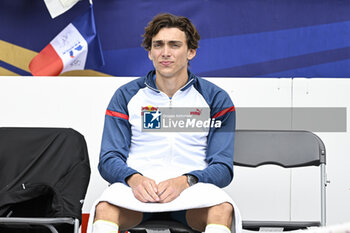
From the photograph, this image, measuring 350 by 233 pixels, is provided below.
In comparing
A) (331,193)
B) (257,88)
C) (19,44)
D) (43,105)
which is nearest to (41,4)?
(19,44)

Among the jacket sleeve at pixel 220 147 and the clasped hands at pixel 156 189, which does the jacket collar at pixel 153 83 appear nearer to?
the jacket sleeve at pixel 220 147

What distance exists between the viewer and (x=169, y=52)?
7.45 ft

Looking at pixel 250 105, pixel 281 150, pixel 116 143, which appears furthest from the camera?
pixel 250 105

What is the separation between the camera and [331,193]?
2990mm

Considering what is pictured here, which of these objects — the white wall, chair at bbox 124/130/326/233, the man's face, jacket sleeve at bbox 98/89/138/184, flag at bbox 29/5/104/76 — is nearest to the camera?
jacket sleeve at bbox 98/89/138/184

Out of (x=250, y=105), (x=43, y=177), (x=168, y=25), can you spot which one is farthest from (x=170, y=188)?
(x=250, y=105)

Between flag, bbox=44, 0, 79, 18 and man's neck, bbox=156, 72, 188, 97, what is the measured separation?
128cm

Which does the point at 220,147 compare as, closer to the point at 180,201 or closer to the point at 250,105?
the point at 180,201

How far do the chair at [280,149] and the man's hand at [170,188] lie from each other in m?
0.57

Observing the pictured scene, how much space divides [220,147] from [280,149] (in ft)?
1.46

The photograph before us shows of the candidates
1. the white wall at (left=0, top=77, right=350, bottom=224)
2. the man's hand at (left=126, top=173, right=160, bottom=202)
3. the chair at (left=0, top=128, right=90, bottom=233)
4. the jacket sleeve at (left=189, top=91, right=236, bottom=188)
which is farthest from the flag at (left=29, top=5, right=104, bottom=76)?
the man's hand at (left=126, top=173, right=160, bottom=202)

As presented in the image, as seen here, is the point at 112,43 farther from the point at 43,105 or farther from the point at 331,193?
the point at 331,193

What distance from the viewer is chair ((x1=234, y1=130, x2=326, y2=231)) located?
94.8 inches

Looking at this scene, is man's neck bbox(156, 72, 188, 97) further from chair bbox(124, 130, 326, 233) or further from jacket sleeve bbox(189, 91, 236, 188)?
chair bbox(124, 130, 326, 233)
